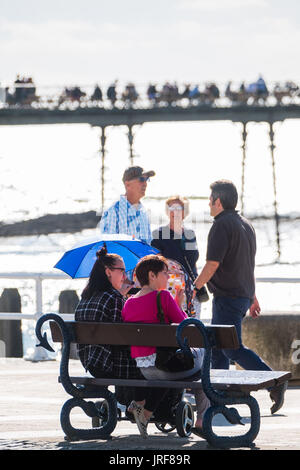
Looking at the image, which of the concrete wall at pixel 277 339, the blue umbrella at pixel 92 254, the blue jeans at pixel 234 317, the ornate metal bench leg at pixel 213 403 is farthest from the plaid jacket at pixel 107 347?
the concrete wall at pixel 277 339

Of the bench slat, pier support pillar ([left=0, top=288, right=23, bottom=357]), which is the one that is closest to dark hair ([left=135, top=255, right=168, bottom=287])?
the bench slat

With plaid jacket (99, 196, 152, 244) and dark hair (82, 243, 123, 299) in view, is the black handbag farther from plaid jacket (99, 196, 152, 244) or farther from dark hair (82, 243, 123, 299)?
plaid jacket (99, 196, 152, 244)

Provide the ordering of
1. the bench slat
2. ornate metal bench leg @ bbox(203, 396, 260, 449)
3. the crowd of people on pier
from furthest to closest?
1. the crowd of people on pier
2. the bench slat
3. ornate metal bench leg @ bbox(203, 396, 260, 449)

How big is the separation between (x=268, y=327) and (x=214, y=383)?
10.4 feet

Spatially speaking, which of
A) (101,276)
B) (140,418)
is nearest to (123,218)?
(101,276)

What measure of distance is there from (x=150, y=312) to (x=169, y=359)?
284 millimetres

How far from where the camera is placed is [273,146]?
5428 centimetres

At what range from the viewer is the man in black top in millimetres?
7758

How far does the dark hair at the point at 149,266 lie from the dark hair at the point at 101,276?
0.29 meters

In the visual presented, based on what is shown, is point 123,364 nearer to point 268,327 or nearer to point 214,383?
point 214,383

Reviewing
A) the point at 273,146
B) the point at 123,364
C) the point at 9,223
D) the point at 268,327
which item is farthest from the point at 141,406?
the point at 9,223

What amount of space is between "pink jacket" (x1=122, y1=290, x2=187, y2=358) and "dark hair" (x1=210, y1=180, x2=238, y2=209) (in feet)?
4.31

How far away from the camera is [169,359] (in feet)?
22.1

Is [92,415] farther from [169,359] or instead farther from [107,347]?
[169,359]
